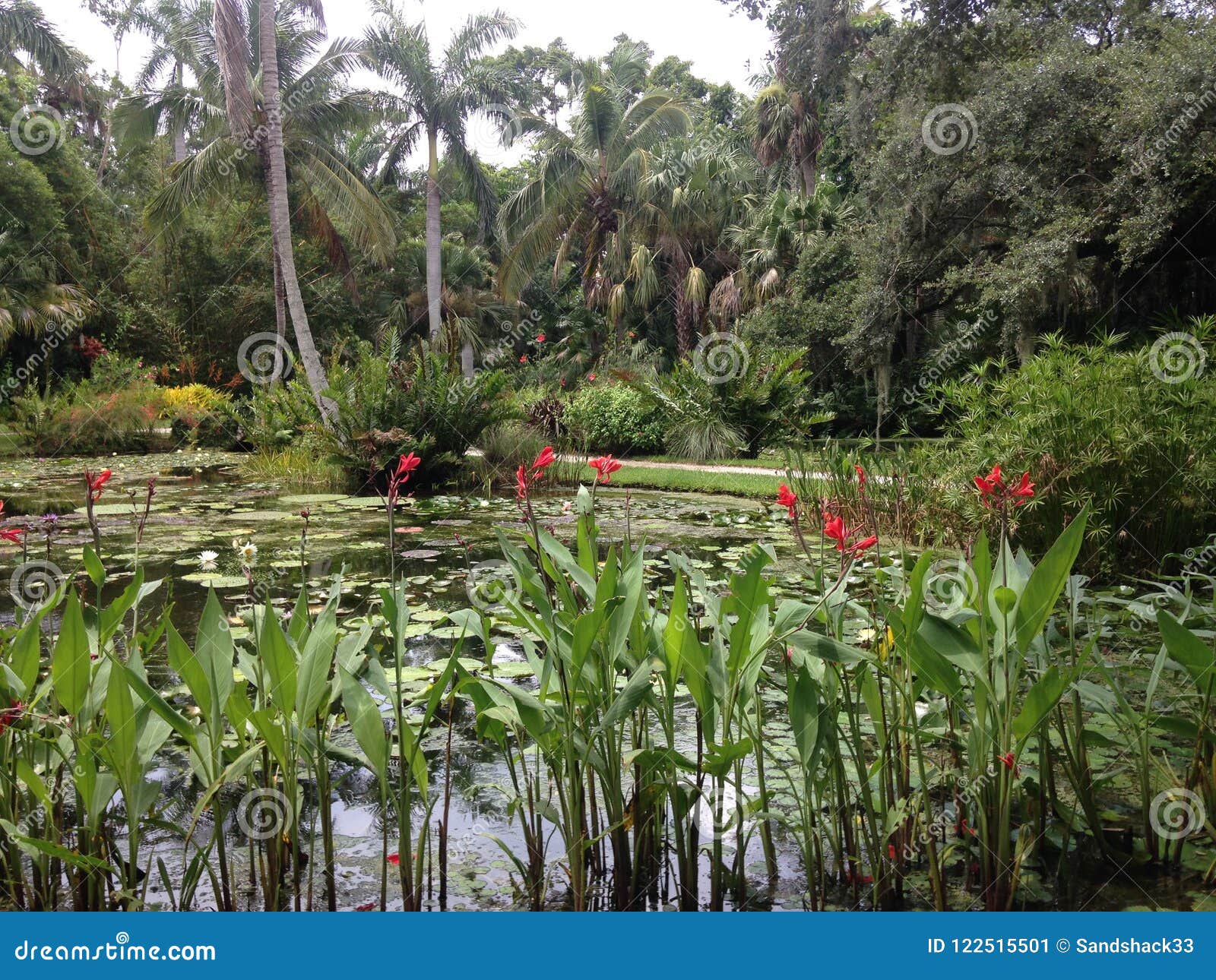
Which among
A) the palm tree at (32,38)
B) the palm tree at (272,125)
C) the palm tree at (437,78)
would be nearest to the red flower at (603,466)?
the palm tree at (272,125)

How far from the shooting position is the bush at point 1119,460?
16.4 ft

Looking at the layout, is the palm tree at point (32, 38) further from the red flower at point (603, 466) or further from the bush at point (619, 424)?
the red flower at point (603, 466)

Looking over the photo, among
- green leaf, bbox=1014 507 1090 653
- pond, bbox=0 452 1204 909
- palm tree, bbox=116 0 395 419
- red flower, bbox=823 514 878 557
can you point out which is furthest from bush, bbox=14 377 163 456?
green leaf, bbox=1014 507 1090 653

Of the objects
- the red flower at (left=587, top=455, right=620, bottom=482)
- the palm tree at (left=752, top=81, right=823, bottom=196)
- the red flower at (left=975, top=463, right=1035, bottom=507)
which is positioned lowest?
the red flower at (left=975, top=463, right=1035, bottom=507)

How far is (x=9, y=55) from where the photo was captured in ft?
72.4

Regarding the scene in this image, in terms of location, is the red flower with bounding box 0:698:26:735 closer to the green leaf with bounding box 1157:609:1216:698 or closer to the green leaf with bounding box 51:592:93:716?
the green leaf with bounding box 51:592:93:716

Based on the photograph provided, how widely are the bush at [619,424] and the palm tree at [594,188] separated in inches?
359

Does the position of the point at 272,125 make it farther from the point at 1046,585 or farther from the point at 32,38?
the point at 1046,585

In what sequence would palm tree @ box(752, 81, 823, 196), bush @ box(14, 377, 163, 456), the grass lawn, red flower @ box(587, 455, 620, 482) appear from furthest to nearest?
1. palm tree @ box(752, 81, 823, 196)
2. bush @ box(14, 377, 163, 456)
3. the grass lawn
4. red flower @ box(587, 455, 620, 482)

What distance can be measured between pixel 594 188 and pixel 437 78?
4695mm

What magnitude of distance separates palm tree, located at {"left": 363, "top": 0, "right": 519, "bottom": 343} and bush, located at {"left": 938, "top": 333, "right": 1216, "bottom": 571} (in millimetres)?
17078

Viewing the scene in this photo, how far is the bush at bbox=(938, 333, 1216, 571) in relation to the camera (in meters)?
5.01

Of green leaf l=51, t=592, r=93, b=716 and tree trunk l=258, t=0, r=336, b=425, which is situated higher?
tree trunk l=258, t=0, r=336, b=425

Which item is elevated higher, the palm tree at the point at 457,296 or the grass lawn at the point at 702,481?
the palm tree at the point at 457,296
